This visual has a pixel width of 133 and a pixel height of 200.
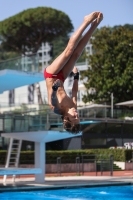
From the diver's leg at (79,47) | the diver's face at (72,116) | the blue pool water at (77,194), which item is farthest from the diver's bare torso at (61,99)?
the blue pool water at (77,194)

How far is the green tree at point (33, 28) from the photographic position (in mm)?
54812

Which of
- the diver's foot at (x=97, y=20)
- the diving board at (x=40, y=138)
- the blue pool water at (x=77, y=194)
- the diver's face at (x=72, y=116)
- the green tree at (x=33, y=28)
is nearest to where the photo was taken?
the diver's face at (x=72, y=116)

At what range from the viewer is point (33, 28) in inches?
2189

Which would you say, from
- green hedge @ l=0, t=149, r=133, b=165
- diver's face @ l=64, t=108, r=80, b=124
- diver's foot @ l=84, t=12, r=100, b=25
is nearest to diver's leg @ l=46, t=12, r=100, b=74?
diver's foot @ l=84, t=12, r=100, b=25

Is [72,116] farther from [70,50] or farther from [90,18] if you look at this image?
[90,18]

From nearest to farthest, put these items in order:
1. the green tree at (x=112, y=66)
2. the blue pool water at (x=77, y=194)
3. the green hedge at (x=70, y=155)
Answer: the blue pool water at (x=77, y=194) → the green hedge at (x=70, y=155) → the green tree at (x=112, y=66)

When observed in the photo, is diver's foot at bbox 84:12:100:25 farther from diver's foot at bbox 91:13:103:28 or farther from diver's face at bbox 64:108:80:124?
diver's face at bbox 64:108:80:124

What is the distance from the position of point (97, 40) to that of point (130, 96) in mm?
4792

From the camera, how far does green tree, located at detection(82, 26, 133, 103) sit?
35.5 metres

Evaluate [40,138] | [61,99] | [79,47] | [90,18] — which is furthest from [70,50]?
[40,138]

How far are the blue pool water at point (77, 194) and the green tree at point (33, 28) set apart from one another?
1506 inches

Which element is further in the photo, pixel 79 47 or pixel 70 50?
pixel 79 47

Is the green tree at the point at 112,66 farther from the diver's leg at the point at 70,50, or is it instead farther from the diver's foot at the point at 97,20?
the diver's leg at the point at 70,50

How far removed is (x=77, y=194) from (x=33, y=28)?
41269mm
